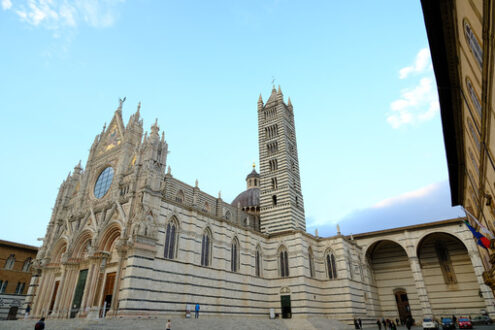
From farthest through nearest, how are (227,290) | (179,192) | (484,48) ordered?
(179,192)
(227,290)
(484,48)

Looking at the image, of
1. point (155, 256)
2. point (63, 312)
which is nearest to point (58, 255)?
point (63, 312)

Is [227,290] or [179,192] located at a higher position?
[179,192]

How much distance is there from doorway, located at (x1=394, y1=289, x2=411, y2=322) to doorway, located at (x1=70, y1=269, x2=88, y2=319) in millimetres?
31949

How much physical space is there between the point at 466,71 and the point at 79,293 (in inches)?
1012

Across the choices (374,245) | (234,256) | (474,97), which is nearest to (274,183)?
(234,256)

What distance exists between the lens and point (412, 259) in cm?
3253

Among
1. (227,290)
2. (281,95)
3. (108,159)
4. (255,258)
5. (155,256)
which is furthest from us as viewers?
(281,95)

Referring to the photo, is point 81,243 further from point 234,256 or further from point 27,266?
point 27,266

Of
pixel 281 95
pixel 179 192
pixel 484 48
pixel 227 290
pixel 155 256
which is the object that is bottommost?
pixel 227 290

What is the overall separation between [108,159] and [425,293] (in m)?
32.6

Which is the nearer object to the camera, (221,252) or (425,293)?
(221,252)

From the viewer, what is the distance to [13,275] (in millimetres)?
30812

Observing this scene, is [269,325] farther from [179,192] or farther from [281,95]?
[281,95]

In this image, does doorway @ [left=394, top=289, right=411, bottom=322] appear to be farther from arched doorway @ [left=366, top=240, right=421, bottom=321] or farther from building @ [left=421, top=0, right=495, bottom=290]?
building @ [left=421, top=0, right=495, bottom=290]
